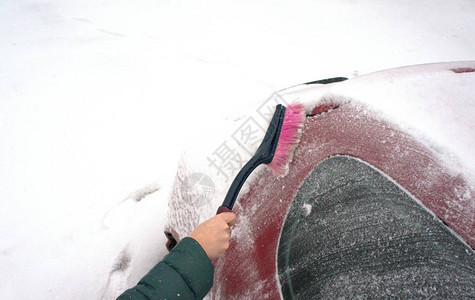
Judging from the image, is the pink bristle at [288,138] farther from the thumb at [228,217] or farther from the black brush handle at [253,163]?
the thumb at [228,217]

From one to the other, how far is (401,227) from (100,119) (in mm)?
2193

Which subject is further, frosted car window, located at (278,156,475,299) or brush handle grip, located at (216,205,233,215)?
brush handle grip, located at (216,205,233,215)

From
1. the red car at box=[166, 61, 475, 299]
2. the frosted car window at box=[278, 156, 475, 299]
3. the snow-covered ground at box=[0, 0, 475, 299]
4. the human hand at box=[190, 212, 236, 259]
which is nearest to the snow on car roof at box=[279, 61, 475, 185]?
the red car at box=[166, 61, 475, 299]

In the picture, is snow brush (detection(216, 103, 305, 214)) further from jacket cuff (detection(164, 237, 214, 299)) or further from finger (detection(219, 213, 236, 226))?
jacket cuff (detection(164, 237, 214, 299))

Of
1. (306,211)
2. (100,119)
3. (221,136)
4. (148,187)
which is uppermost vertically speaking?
(221,136)

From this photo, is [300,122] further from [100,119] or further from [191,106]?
[100,119]

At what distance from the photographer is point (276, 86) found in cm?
238

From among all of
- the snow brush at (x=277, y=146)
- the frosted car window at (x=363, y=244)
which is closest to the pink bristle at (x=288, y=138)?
the snow brush at (x=277, y=146)

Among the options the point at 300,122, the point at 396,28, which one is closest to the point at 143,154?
the point at 300,122

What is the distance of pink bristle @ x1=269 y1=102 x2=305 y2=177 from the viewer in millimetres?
879

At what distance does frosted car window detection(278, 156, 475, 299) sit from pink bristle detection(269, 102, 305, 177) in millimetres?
101

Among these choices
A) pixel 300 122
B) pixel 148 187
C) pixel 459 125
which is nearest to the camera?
pixel 459 125

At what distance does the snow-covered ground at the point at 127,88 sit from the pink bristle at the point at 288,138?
0.57 ft

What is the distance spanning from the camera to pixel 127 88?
8.02ft
